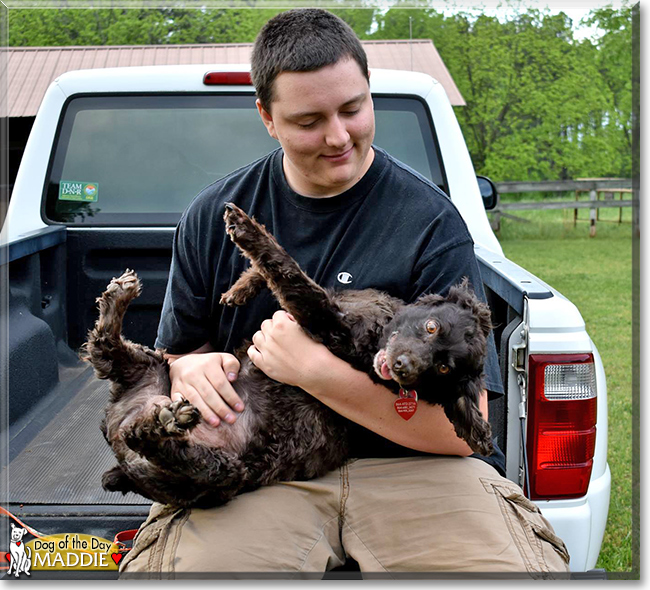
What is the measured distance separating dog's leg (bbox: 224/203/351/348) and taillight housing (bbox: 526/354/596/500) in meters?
0.79

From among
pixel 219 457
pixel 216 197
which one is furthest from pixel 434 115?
pixel 219 457

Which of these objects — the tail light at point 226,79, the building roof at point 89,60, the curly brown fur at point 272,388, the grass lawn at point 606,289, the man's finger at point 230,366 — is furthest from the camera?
the building roof at point 89,60

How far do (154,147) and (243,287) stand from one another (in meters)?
1.93

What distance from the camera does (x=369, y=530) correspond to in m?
2.38

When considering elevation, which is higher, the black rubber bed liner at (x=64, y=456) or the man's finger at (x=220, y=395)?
the man's finger at (x=220, y=395)

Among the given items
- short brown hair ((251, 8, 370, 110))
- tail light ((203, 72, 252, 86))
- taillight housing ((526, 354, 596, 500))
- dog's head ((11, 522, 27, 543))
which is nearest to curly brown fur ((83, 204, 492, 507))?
taillight housing ((526, 354, 596, 500))

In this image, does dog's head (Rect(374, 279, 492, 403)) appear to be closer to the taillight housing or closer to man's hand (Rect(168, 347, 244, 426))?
the taillight housing

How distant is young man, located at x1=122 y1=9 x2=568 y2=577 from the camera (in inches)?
89.4

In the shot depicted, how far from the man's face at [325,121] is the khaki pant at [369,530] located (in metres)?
1.09

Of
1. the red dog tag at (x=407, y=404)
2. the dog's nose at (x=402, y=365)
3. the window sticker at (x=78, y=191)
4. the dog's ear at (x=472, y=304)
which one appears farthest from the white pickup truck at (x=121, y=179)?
the dog's nose at (x=402, y=365)

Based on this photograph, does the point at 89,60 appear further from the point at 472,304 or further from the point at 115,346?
the point at 472,304

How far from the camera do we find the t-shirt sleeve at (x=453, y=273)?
246 cm

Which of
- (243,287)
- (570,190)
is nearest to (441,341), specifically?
(243,287)

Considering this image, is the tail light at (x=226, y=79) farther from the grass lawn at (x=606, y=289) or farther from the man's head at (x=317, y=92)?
the grass lawn at (x=606, y=289)
